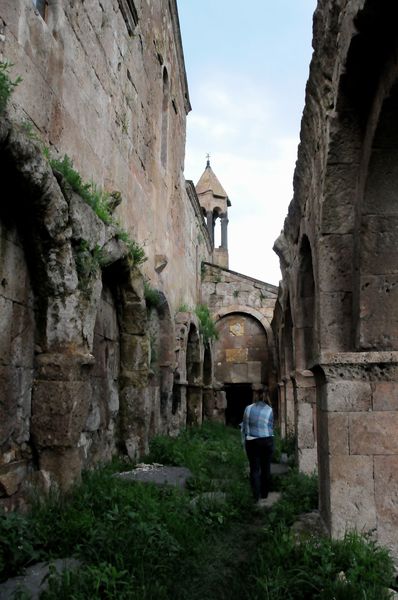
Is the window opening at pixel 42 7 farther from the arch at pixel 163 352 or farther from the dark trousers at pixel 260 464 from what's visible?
the arch at pixel 163 352

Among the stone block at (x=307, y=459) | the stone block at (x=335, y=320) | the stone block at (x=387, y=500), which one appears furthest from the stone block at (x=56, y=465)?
the stone block at (x=307, y=459)

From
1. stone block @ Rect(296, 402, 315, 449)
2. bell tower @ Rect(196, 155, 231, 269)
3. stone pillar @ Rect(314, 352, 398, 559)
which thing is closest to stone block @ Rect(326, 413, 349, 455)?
stone pillar @ Rect(314, 352, 398, 559)

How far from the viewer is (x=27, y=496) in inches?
168

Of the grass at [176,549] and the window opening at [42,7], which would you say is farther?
the window opening at [42,7]

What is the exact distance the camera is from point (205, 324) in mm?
15875

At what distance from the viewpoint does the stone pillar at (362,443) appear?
12.2 feet

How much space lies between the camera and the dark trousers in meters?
5.90

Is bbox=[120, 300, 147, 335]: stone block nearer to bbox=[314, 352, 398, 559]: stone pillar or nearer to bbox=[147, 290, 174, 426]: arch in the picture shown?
bbox=[147, 290, 174, 426]: arch

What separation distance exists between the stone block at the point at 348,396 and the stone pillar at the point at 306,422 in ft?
12.0

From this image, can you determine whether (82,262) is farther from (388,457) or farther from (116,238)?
(388,457)

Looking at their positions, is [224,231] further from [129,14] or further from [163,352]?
[129,14]

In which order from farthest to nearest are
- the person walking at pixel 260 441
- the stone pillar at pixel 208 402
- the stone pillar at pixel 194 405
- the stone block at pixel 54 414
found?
the stone pillar at pixel 208 402 → the stone pillar at pixel 194 405 → the person walking at pixel 260 441 → the stone block at pixel 54 414

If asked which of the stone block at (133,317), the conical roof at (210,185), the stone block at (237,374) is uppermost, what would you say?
the conical roof at (210,185)

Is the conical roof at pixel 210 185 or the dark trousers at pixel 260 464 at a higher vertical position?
the conical roof at pixel 210 185
